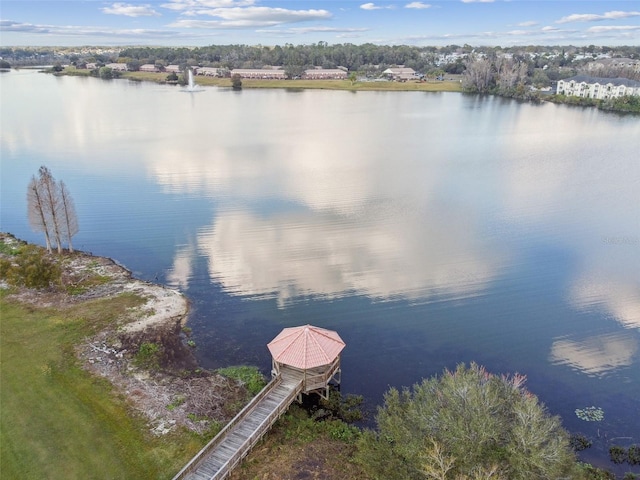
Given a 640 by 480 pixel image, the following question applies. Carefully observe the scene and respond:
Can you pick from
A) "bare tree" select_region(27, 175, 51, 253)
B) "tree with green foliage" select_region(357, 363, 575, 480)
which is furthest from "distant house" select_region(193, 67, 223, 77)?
"tree with green foliage" select_region(357, 363, 575, 480)

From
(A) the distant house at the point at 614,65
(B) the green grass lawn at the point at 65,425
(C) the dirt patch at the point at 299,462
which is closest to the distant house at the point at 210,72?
(A) the distant house at the point at 614,65

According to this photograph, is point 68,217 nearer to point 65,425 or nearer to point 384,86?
point 65,425

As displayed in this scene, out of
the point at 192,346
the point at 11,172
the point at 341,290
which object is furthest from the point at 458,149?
the point at 11,172

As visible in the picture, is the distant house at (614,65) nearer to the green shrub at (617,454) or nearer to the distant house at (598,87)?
the distant house at (598,87)

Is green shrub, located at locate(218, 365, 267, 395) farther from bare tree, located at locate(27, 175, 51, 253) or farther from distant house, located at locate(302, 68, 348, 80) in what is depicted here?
distant house, located at locate(302, 68, 348, 80)

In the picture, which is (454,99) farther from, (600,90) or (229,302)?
(229,302)
